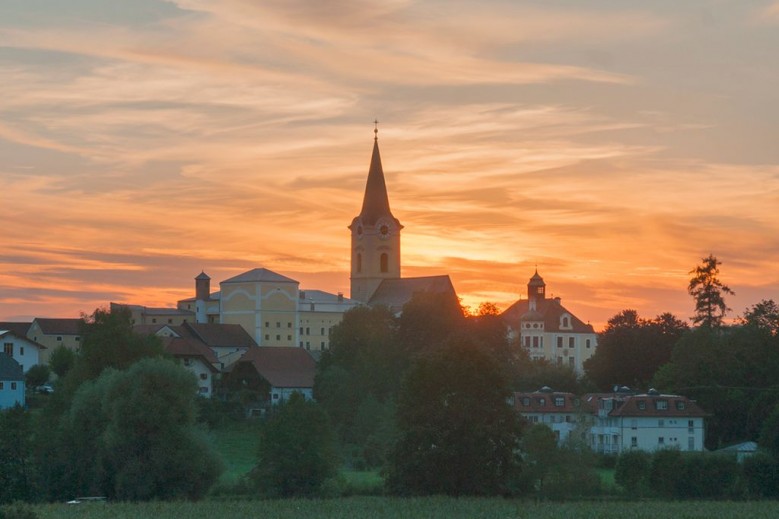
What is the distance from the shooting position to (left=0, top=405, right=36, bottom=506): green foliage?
6712cm

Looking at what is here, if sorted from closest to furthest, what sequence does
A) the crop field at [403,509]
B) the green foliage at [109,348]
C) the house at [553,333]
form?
1. the crop field at [403,509]
2. the green foliage at [109,348]
3. the house at [553,333]

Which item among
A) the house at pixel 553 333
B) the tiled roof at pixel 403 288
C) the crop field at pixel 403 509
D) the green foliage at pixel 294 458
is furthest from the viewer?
the tiled roof at pixel 403 288

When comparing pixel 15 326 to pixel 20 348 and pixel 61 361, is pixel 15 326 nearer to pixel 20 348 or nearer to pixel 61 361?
pixel 20 348

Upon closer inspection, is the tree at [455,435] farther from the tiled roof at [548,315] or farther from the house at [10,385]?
the tiled roof at [548,315]

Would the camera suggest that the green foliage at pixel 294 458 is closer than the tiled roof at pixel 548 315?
Yes

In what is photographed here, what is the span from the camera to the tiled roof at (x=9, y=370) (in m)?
111

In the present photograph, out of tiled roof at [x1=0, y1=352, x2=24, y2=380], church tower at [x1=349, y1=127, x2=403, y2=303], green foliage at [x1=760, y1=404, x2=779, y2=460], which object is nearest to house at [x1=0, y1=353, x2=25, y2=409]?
tiled roof at [x1=0, y1=352, x2=24, y2=380]

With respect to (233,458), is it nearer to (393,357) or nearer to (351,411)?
(351,411)

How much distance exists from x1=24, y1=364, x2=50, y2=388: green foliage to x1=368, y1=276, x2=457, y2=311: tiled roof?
56112 millimetres

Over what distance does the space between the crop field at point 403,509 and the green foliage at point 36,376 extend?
56.3 m

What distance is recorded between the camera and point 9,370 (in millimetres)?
111875

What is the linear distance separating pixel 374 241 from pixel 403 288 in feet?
31.8

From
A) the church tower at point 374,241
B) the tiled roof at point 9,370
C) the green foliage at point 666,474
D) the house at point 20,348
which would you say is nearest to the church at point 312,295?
the church tower at point 374,241

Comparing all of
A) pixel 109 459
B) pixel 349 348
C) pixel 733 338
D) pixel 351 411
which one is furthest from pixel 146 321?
pixel 109 459
